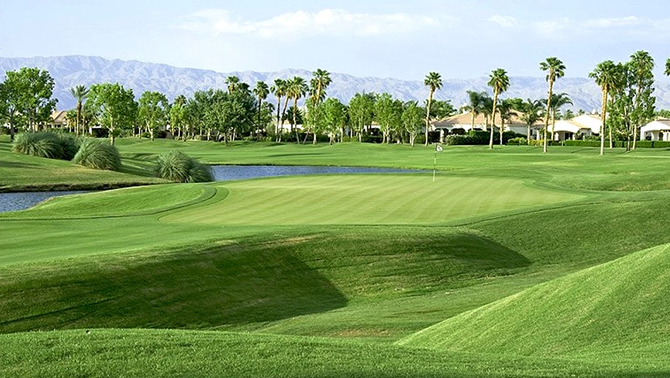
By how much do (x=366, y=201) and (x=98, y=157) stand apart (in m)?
37.6

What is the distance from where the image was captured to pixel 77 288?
1672cm

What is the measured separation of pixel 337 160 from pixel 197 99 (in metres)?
72.7

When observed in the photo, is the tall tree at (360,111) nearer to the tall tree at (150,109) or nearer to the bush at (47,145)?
the tall tree at (150,109)

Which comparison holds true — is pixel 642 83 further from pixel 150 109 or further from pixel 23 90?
pixel 150 109

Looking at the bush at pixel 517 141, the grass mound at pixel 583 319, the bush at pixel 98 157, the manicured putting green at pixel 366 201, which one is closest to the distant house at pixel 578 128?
the bush at pixel 517 141

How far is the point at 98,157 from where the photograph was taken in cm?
6588

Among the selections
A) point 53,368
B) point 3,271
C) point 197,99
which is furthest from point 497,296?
point 197,99

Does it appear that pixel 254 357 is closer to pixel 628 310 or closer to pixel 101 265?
pixel 628 310

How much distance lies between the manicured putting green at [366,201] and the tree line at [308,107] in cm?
6048

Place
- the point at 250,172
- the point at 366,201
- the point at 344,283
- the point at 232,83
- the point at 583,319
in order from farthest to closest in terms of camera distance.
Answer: the point at 232,83
the point at 250,172
the point at 366,201
the point at 344,283
the point at 583,319

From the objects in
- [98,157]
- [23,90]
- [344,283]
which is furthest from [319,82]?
[344,283]

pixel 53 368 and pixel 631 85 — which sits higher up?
pixel 631 85

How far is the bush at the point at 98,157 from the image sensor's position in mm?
65812

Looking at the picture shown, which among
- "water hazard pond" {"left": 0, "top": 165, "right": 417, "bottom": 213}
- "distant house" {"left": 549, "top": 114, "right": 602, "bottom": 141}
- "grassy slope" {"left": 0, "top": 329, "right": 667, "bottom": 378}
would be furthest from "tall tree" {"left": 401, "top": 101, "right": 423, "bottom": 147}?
"grassy slope" {"left": 0, "top": 329, "right": 667, "bottom": 378}
